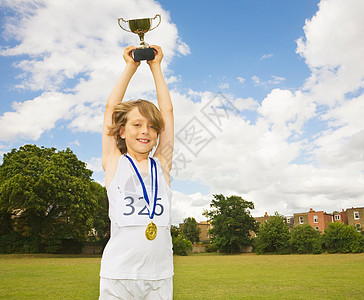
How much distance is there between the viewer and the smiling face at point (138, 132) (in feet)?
7.96

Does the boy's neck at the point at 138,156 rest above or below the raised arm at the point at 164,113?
below

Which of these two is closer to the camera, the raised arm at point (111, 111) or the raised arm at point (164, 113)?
the raised arm at point (111, 111)

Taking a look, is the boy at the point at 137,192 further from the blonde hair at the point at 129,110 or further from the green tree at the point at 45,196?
the green tree at the point at 45,196

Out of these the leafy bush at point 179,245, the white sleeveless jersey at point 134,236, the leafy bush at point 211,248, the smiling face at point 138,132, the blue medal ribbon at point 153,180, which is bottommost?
the leafy bush at point 211,248

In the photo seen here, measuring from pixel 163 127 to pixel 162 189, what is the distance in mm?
483

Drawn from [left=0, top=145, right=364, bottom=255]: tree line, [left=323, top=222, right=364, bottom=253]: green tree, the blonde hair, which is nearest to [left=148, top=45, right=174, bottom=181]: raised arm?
the blonde hair

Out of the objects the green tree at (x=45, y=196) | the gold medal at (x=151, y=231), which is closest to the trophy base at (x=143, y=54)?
the gold medal at (x=151, y=231)

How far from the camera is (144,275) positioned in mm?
2074


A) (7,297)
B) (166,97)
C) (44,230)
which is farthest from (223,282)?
(44,230)

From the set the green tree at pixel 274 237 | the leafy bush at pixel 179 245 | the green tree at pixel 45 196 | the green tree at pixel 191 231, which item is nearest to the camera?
the green tree at pixel 45 196

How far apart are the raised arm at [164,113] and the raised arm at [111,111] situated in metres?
0.17

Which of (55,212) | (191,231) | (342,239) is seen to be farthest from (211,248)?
(55,212)

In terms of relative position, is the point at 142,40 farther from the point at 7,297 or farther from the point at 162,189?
the point at 7,297

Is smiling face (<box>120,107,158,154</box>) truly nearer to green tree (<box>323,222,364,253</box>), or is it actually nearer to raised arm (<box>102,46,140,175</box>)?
raised arm (<box>102,46,140,175</box>)
